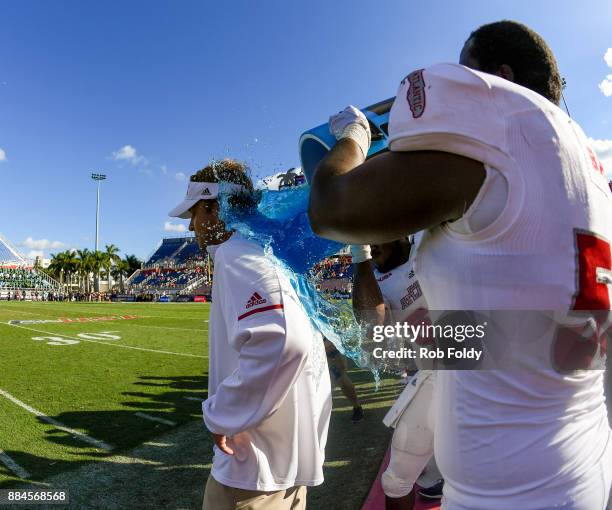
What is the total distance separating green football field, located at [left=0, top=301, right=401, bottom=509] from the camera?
413 cm

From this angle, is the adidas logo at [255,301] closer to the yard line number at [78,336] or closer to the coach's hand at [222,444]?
the coach's hand at [222,444]

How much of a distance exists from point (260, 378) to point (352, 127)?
36.9 inches

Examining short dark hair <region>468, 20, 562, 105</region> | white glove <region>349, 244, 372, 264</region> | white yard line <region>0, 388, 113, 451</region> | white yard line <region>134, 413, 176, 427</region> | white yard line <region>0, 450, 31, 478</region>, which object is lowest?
white yard line <region>134, 413, 176, 427</region>

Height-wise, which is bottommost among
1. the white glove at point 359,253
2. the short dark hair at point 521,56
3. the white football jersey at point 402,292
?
the white football jersey at point 402,292

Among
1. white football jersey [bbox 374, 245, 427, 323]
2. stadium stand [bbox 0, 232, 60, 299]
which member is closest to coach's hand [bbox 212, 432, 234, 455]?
white football jersey [bbox 374, 245, 427, 323]

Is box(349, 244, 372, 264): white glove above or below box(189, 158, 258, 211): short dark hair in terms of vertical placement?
below

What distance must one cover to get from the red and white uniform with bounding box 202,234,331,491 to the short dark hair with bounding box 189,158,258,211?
0.20 m

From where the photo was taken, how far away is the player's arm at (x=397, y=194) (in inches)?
35.7

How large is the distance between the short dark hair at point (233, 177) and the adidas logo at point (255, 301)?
1.56 ft

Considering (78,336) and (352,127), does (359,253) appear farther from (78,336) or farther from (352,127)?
(78,336)

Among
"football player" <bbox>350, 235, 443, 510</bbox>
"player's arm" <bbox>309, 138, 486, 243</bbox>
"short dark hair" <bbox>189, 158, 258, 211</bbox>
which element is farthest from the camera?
"football player" <bbox>350, 235, 443, 510</bbox>

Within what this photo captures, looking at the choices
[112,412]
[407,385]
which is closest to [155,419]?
[112,412]

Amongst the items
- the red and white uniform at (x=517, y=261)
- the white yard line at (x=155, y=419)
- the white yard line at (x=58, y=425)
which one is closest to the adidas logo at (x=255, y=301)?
the red and white uniform at (x=517, y=261)

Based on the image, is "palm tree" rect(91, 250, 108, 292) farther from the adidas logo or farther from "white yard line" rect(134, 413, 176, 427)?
the adidas logo
